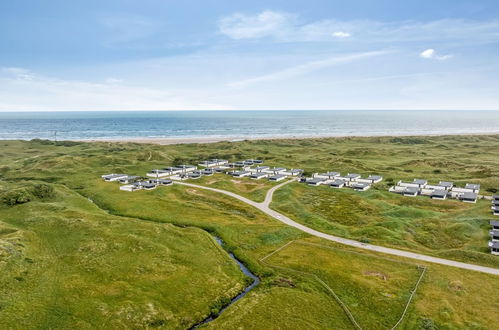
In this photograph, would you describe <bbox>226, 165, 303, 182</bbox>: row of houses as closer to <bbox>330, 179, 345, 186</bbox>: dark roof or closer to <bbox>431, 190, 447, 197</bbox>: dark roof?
<bbox>330, 179, 345, 186</bbox>: dark roof

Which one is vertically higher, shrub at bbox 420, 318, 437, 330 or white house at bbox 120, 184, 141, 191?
white house at bbox 120, 184, 141, 191

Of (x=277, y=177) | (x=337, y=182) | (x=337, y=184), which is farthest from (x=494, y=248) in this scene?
(x=277, y=177)

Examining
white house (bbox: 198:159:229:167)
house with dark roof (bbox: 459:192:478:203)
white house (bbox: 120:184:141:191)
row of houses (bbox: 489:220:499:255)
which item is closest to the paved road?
row of houses (bbox: 489:220:499:255)

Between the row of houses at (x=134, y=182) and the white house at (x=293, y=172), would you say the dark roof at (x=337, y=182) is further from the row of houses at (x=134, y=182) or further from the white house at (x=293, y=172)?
the row of houses at (x=134, y=182)

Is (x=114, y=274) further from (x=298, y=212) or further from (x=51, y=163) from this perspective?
(x=51, y=163)

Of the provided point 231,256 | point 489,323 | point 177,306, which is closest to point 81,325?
point 177,306

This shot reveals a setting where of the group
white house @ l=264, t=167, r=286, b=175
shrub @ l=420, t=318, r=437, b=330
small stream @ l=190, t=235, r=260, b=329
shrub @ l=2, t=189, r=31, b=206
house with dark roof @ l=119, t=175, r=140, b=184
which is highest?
shrub @ l=2, t=189, r=31, b=206
